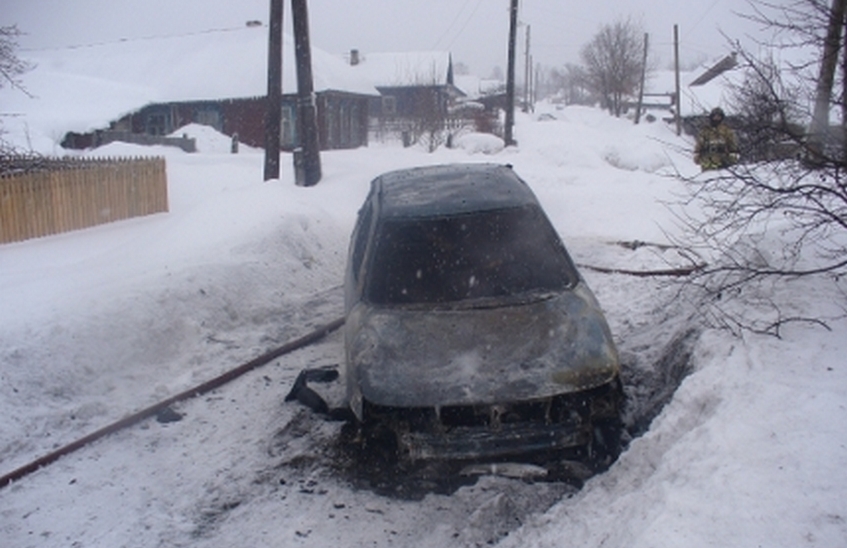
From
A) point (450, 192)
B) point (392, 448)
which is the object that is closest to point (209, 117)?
point (450, 192)

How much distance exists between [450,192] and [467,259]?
869mm

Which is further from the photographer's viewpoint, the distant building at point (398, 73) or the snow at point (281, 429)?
the distant building at point (398, 73)

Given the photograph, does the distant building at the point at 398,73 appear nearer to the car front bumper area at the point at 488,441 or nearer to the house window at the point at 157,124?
the house window at the point at 157,124

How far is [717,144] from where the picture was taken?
5.34 metres

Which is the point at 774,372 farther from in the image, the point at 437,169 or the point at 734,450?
the point at 437,169

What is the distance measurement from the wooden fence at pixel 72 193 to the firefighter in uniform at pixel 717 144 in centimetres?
959

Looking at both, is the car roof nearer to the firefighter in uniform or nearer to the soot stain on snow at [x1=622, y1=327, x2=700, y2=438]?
the firefighter in uniform

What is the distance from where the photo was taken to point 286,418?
5.09 meters

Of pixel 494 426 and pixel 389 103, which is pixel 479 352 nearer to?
pixel 494 426

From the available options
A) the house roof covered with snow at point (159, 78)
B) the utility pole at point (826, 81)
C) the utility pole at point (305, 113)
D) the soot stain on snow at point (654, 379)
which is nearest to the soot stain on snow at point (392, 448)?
the soot stain on snow at point (654, 379)

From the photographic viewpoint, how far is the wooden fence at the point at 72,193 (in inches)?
404

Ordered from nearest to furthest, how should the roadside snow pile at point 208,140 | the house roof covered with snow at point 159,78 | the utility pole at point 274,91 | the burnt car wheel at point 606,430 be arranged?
the burnt car wheel at point 606,430 < the utility pole at point 274,91 < the roadside snow pile at point 208,140 < the house roof covered with snow at point 159,78

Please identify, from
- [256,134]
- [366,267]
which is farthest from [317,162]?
[256,134]

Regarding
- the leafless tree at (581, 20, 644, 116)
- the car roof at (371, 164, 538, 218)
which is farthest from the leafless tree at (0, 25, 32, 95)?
the leafless tree at (581, 20, 644, 116)
